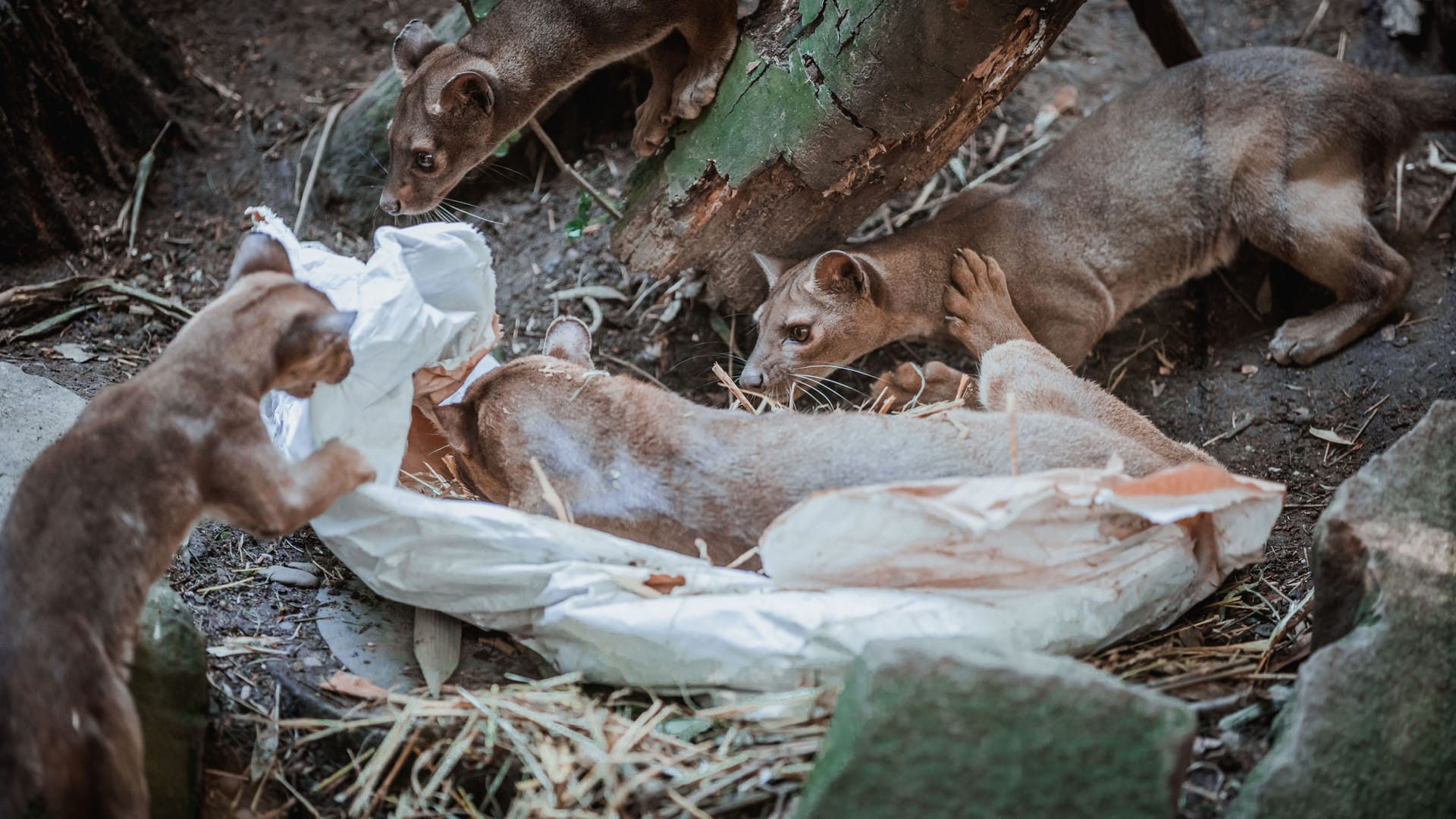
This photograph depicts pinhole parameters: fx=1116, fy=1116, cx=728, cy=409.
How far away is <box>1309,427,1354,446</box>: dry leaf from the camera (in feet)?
17.0

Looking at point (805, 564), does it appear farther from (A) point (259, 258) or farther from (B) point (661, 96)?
(B) point (661, 96)

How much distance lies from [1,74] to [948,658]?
18.2 feet

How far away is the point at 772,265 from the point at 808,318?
13.9 inches

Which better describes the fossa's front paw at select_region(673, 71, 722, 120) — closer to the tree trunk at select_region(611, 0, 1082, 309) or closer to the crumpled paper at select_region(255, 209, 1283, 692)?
the tree trunk at select_region(611, 0, 1082, 309)

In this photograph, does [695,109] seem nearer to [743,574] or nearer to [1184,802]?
[743,574]

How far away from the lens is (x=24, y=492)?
3.21m

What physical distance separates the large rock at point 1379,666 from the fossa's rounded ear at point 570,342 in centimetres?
283

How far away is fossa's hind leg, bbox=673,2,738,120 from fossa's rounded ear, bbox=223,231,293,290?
1992mm

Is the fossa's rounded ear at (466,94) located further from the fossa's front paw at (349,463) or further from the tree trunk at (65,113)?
the fossa's front paw at (349,463)

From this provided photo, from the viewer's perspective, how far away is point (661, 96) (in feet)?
17.6

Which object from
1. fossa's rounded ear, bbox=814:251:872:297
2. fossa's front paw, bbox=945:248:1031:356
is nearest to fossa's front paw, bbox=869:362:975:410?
fossa's front paw, bbox=945:248:1031:356

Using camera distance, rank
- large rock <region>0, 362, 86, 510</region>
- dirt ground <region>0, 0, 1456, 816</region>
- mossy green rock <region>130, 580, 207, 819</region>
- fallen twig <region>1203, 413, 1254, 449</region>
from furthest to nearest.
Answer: fallen twig <region>1203, 413, 1254, 449</region> < large rock <region>0, 362, 86, 510</region> < dirt ground <region>0, 0, 1456, 816</region> < mossy green rock <region>130, 580, 207, 819</region>

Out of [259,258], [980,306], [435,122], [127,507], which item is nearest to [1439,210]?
[980,306]

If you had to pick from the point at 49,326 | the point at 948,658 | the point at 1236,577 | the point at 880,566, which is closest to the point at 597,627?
the point at 880,566
